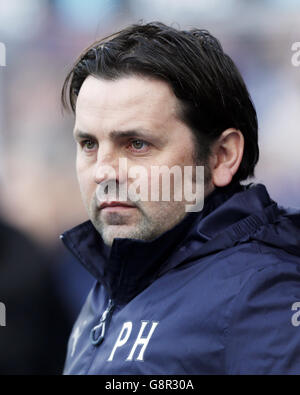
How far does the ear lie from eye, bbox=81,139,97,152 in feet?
1.09

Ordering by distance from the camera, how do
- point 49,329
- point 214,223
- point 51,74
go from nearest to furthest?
point 214,223 → point 49,329 → point 51,74

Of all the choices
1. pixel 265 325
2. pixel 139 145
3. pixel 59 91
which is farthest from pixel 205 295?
pixel 59 91

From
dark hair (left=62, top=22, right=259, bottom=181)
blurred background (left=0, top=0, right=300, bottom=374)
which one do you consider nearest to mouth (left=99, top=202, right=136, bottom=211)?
dark hair (left=62, top=22, right=259, bottom=181)

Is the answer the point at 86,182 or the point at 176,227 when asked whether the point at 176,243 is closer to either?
the point at 176,227

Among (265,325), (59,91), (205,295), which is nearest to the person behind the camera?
(265,325)

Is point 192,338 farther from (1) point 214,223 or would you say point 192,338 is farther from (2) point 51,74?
(2) point 51,74

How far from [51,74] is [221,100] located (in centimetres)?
265

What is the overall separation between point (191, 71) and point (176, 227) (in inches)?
16.7

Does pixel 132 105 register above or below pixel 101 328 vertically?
above

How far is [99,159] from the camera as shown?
5.67 feet

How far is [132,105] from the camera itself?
172cm

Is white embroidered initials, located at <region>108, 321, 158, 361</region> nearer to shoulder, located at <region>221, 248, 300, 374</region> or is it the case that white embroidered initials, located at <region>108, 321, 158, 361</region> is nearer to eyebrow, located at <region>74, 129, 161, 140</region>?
shoulder, located at <region>221, 248, 300, 374</region>

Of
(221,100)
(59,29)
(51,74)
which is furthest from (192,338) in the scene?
(59,29)

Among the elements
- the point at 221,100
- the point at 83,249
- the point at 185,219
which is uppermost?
the point at 221,100
